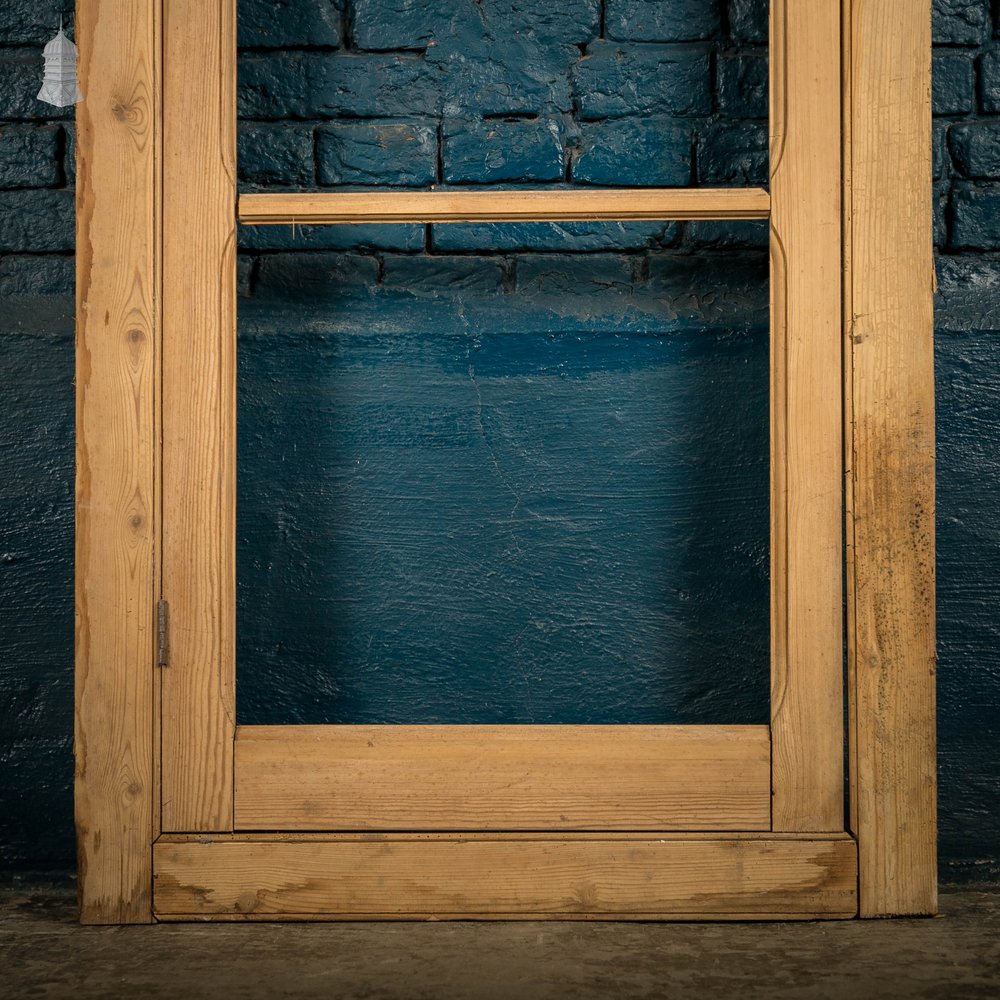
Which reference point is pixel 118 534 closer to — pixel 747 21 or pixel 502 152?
pixel 502 152

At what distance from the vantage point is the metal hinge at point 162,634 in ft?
3.87

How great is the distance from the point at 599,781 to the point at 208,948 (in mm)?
495

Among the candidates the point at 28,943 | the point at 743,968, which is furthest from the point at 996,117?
the point at 28,943

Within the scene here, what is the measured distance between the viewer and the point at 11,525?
1.40m

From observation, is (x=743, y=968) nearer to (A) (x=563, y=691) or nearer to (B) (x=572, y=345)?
(A) (x=563, y=691)

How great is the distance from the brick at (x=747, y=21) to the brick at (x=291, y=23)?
582mm

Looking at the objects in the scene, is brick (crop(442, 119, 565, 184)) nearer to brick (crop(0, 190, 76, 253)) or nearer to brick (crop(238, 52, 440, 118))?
brick (crop(238, 52, 440, 118))

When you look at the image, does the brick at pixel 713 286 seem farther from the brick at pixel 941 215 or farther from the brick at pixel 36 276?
the brick at pixel 36 276

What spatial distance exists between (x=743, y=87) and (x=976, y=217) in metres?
0.39

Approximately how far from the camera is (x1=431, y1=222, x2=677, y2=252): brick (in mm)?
1421

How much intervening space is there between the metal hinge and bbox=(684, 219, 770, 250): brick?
893 mm

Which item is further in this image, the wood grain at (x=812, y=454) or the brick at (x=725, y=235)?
the brick at (x=725, y=235)

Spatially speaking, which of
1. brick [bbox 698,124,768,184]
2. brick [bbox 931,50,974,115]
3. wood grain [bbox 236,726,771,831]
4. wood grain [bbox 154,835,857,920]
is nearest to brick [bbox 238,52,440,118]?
brick [bbox 698,124,768,184]

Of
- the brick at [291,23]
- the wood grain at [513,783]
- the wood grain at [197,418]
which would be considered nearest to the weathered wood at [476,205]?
the wood grain at [197,418]
